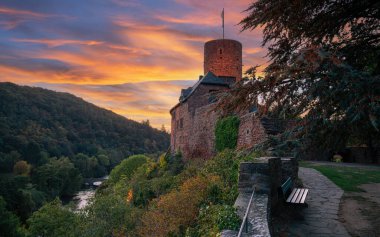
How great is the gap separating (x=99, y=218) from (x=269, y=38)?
17861mm

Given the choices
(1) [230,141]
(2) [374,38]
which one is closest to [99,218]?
(1) [230,141]

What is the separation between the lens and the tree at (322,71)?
4.30 metres

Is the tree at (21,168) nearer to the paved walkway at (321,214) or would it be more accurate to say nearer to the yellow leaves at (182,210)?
the yellow leaves at (182,210)

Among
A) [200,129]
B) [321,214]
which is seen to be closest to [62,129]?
[200,129]

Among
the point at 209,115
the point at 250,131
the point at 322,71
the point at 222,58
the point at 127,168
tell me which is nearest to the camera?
the point at 322,71

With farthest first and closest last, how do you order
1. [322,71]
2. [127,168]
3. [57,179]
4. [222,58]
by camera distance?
[57,179] < [127,168] < [222,58] < [322,71]

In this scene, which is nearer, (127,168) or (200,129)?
(200,129)

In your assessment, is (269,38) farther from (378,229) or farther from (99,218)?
(99,218)

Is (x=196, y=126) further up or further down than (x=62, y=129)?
further down

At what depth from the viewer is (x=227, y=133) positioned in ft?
64.4

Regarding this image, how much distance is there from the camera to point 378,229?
6621 millimetres

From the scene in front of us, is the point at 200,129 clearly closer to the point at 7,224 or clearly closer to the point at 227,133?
the point at 227,133

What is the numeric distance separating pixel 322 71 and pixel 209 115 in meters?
18.8

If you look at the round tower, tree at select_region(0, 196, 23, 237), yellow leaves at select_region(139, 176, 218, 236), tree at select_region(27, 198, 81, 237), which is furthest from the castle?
tree at select_region(0, 196, 23, 237)
